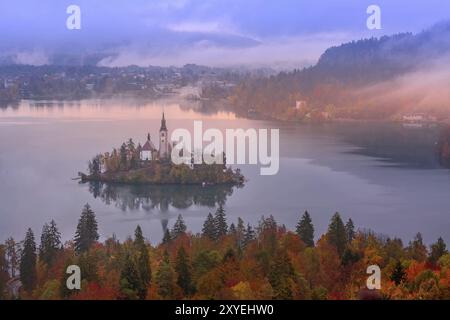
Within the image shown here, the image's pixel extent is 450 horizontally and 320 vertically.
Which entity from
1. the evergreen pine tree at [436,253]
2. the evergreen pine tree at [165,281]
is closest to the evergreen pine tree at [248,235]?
the evergreen pine tree at [165,281]

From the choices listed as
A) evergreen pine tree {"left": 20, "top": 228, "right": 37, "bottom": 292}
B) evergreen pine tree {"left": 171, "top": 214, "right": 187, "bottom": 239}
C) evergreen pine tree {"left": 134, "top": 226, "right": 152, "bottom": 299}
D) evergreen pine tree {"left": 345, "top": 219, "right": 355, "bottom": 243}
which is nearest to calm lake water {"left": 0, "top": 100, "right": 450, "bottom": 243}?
evergreen pine tree {"left": 171, "top": 214, "right": 187, "bottom": 239}

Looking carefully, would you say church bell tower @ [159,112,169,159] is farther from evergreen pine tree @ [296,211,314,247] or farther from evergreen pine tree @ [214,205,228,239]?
evergreen pine tree @ [296,211,314,247]

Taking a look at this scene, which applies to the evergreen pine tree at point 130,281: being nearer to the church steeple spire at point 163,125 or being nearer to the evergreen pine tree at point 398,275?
the evergreen pine tree at point 398,275

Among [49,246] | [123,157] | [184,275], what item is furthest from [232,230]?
[123,157]

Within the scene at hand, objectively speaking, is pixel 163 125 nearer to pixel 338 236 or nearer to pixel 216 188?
pixel 216 188
